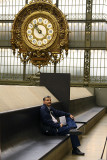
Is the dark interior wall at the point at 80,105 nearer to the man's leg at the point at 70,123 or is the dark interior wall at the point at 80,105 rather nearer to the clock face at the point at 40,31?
the man's leg at the point at 70,123

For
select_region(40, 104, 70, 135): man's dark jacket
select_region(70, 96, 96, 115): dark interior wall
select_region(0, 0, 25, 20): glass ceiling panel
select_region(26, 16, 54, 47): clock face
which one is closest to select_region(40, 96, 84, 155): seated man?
select_region(40, 104, 70, 135): man's dark jacket

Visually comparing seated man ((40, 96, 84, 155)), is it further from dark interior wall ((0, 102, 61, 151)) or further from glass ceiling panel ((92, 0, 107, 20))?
glass ceiling panel ((92, 0, 107, 20))

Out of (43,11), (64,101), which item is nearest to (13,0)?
(43,11)

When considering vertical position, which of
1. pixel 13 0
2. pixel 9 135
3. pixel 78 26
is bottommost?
pixel 9 135

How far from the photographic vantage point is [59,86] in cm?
1305

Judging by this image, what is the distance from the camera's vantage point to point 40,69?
2906cm

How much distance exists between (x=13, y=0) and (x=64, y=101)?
1829 centimetres

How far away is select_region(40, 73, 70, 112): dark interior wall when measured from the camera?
13.0 m

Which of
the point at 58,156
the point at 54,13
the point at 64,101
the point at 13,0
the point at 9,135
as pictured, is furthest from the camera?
the point at 13,0

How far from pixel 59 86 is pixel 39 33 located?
16339 mm

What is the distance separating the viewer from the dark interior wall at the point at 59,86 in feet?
42.6

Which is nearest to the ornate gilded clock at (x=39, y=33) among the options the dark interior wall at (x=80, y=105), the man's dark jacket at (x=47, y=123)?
the dark interior wall at (x=80, y=105)

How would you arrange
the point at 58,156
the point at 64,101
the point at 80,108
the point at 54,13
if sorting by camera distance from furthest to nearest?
1. the point at 54,13
2. the point at 80,108
3. the point at 64,101
4. the point at 58,156

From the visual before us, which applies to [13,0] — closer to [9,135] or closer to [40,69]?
[40,69]
